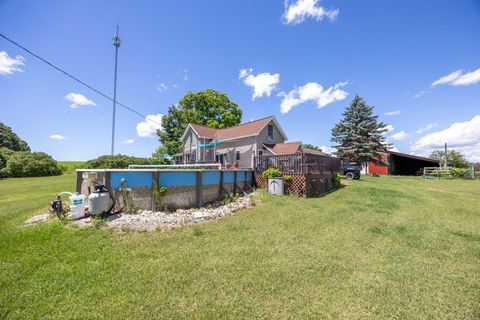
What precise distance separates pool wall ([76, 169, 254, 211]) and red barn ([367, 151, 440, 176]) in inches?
1194

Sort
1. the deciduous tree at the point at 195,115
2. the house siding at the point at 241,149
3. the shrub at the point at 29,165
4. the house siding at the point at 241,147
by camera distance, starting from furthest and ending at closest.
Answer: the deciduous tree at the point at 195,115, the shrub at the point at 29,165, the house siding at the point at 241,149, the house siding at the point at 241,147

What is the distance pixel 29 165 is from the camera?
76.9 feet

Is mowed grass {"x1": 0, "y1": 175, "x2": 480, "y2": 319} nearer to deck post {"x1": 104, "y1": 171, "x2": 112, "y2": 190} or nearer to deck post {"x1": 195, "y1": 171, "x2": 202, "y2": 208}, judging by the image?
deck post {"x1": 104, "y1": 171, "x2": 112, "y2": 190}

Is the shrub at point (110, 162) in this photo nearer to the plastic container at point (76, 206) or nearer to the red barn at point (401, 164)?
the plastic container at point (76, 206)

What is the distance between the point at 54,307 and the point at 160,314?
1.44m

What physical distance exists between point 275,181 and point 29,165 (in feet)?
97.8

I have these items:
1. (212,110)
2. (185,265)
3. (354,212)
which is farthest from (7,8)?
(212,110)

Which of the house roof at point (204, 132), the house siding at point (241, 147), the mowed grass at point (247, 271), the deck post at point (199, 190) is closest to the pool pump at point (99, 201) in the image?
the mowed grass at point (247, 271)

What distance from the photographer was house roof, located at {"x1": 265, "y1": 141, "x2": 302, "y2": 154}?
1748 centimetres

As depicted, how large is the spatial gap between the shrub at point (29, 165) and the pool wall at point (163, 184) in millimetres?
24158

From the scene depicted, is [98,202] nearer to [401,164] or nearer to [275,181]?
[275,181]

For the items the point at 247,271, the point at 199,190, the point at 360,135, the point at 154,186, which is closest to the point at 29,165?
the point at 154,186

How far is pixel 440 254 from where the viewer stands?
413cm

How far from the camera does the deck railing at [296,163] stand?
9.98 metres
